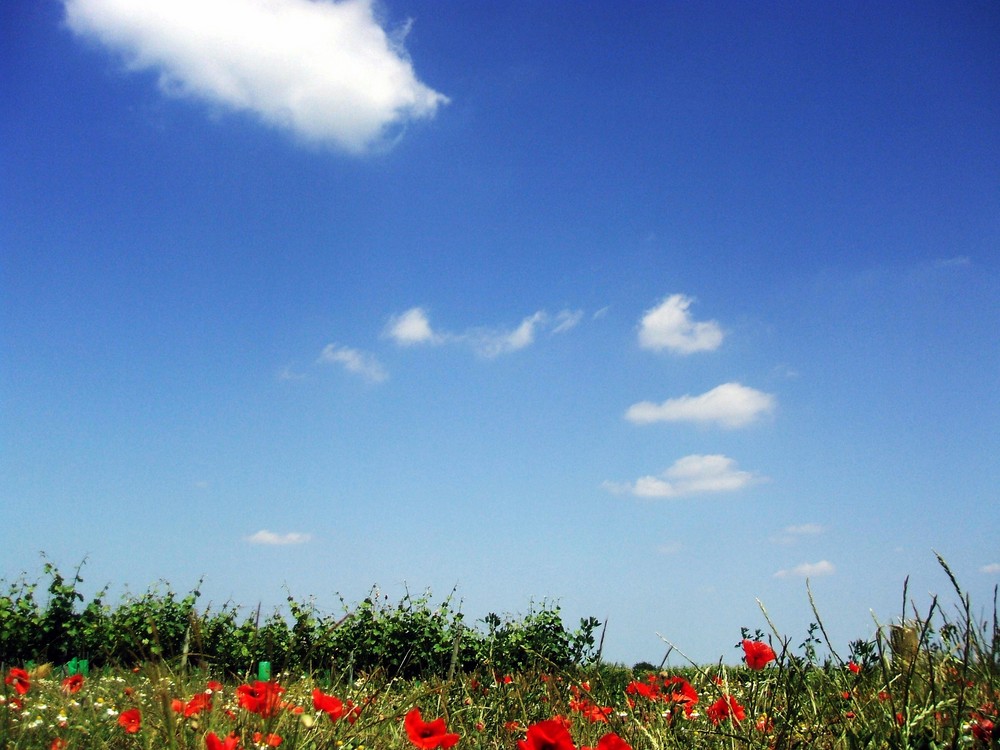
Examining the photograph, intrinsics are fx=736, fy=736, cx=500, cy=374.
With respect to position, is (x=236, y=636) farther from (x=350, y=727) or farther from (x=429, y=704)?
(x=350, y=727)

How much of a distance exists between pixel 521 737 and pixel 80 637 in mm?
9866

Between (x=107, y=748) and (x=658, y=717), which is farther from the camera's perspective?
(x=658, y=717)

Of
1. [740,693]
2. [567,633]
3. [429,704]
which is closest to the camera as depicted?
[740,693]

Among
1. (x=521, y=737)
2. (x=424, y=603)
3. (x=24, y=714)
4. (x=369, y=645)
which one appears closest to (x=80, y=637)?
(x=369, y=645)

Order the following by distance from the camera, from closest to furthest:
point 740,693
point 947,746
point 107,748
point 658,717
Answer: point 947,746, point 107,748, point 658,717, point 740,693

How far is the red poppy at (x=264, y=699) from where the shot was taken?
8.81 ft

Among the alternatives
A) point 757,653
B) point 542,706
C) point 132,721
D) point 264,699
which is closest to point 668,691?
point 542,706

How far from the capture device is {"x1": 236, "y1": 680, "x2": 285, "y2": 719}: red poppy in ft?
8.81

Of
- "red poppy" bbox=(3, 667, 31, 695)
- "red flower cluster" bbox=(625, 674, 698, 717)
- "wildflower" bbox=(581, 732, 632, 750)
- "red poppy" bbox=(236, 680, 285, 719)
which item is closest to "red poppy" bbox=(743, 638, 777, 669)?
"red flower cluster" bbox=(625, 674, 698, 717)

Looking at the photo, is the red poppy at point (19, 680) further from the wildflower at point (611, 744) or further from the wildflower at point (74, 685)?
the wildflower at point (611, 744)

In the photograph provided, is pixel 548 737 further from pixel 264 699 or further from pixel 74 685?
pixel 74 685

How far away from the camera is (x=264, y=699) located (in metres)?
2.74

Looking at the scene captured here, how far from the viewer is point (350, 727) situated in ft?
11.0

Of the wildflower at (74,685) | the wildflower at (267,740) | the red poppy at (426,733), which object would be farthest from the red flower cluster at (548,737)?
the wildflower at (74,685)
